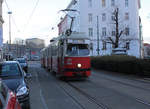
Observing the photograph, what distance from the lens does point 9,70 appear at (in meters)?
8.62

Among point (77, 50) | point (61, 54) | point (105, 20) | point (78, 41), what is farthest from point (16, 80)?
point (105, 20)

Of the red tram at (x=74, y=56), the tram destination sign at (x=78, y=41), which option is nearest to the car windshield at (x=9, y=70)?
the red tram at (x=74, y=56)

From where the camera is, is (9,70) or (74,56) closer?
(9,70)

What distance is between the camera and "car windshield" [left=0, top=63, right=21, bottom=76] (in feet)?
27.5

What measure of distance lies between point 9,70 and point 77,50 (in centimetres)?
800

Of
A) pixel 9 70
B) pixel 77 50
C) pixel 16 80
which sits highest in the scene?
pixel 77 50

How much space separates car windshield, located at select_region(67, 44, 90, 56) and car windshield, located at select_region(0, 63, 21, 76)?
24.2 ft

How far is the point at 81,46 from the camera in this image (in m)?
16.3

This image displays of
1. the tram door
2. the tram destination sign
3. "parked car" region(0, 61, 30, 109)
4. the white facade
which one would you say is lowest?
"parked car" region(0, 61, 30, 109)

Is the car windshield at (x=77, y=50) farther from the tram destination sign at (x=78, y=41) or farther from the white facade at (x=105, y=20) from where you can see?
the white facade at (x=105, y=20)

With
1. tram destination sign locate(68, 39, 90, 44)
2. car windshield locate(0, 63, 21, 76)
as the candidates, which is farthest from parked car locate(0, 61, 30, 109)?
tram destination sign locate(68, 39, 90, 44)

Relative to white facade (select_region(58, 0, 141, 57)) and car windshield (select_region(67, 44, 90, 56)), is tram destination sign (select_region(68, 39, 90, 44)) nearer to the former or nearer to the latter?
car windshield (select_region(67, 44, 90, 56))

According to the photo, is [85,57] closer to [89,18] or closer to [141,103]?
[141,103]

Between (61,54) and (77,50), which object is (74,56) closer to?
(77,50)
